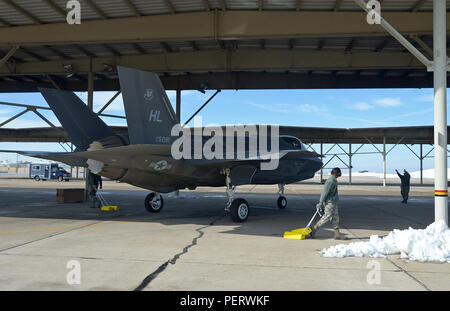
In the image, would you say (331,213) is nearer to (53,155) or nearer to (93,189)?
(53,155)

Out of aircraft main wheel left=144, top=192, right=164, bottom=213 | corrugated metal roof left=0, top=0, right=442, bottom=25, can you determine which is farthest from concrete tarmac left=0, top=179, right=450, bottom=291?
corrugated metal roof left=0, top=0, right=442, bottom=25

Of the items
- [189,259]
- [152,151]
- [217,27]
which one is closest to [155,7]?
[217,27]

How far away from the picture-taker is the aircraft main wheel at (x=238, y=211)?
11445mm

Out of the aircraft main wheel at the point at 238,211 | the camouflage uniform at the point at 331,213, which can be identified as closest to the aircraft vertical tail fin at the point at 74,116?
the aircraft main wheel at the point at 238,211

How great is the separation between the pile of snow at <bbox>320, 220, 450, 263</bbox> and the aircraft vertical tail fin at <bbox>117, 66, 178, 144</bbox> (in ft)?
18.1

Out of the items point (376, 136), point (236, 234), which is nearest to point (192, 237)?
point (236, 234)

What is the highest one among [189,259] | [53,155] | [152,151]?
[152,151]

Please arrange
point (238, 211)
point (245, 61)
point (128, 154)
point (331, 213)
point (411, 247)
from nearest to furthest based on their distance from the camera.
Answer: point (411, 247) < point (331, 213) < point (128, 154) < point (238, 211) < point (245, 61)

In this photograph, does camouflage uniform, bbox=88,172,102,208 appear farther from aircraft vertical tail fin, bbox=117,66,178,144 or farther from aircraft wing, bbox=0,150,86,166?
aircraft vertical tail fin, bbox=117,66,178,144

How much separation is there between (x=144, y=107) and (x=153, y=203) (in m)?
5.25

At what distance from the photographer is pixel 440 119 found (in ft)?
26.8

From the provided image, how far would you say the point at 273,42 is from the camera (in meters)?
17.0

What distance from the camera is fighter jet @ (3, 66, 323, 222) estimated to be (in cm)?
972
